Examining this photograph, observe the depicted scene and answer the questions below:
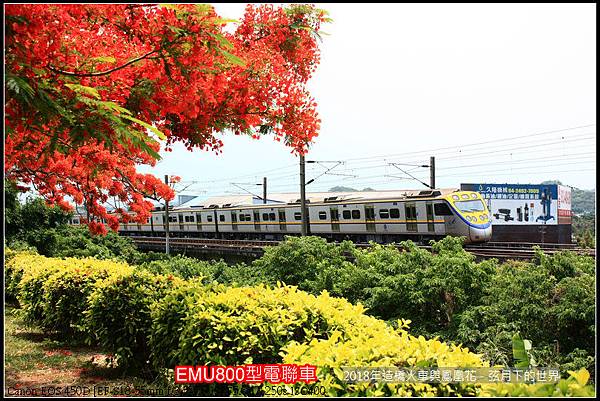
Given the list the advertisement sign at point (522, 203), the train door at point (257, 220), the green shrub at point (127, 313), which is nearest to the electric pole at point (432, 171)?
the advertisement sign at point (522, 203)

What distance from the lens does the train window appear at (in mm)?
21562

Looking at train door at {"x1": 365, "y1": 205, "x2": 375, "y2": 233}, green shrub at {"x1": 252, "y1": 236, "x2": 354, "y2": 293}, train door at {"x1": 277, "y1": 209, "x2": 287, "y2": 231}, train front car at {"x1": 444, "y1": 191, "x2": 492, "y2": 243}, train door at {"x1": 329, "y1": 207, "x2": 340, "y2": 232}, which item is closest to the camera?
green shrub at {"x1": 252, "y1": 236, "x2": 354, "y2": 293}

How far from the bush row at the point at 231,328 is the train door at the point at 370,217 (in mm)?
17459

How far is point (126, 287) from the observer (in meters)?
6.32

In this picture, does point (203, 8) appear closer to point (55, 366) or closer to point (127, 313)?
point (127, 313)

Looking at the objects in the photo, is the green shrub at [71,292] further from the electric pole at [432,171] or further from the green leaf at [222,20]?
the electric pole at [432,171]

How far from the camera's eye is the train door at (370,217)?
80.5 ft

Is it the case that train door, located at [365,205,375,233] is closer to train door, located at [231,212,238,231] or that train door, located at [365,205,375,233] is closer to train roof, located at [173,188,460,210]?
train roof, located at [173,188,460,210]

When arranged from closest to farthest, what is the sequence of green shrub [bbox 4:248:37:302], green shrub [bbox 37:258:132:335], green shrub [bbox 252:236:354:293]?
green shrub [bbox 37:258:132:335], green shrub [bbox 252:236:354:293], green shrub [bbox 4:248:37:302]

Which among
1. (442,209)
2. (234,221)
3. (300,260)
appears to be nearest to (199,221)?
(234,221)

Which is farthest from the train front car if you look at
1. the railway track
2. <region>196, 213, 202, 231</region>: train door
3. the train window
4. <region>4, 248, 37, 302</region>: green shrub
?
<region>196, 213, 202, 231</region>: train door

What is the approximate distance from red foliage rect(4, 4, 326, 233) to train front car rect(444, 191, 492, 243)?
51.3ft

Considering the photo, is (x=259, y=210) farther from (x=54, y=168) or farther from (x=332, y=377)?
(x=332, y=377)

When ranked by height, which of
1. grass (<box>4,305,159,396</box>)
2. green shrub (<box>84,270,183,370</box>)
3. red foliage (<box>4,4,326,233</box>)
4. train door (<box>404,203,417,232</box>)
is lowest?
grass (<box>4,305,159,396</box>)
